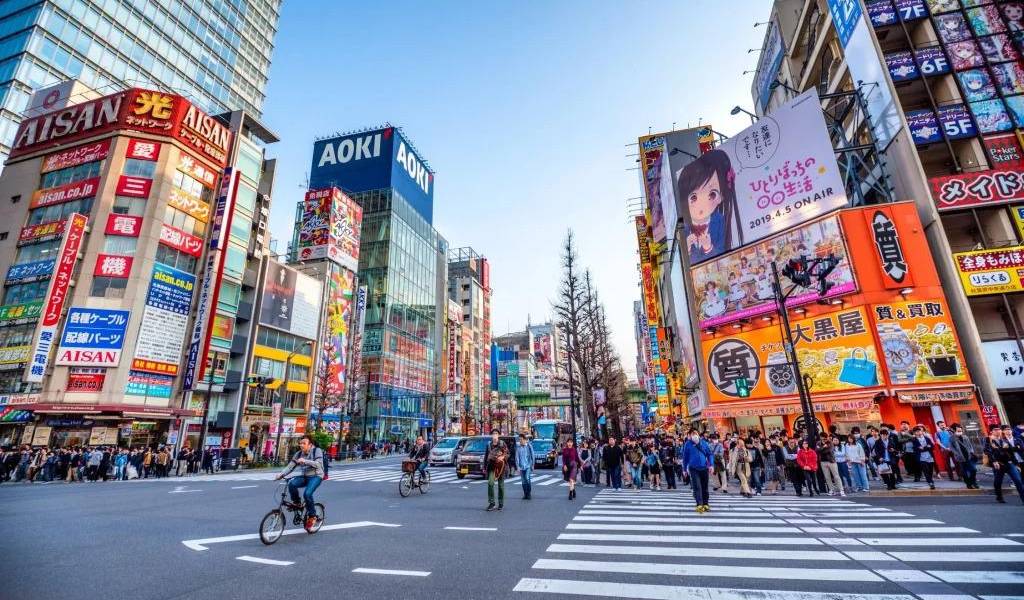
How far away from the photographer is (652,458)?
1680cm

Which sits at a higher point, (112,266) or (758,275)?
(112,266)

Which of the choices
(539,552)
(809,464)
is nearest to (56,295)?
(539,552)

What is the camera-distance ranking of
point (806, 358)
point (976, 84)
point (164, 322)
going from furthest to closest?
point (164, 322) < point (806, 358) < point (976, 84)

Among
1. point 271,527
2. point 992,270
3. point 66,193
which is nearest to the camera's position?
point 271,527

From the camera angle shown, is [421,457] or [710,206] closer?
[421,457]

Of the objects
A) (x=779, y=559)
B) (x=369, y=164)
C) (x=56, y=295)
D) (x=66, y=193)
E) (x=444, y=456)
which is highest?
(x=369, y=164)

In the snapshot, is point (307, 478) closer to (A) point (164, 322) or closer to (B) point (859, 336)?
(B) point (859, 336)

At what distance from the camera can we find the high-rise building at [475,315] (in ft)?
290

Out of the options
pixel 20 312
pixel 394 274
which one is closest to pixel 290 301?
pixel 20 312

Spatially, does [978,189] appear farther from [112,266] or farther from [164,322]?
[112,266]

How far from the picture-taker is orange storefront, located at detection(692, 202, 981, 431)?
20781 mm

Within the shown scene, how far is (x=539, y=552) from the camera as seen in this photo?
6.71 meters

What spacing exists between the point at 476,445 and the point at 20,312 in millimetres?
32773

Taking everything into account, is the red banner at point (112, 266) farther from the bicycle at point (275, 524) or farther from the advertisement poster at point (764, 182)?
the advertisement poster at point (764, 182)
